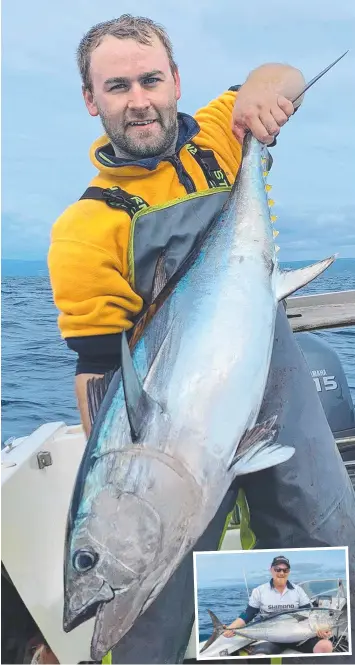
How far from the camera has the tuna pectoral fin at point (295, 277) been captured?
1.48 meters

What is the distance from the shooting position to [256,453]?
4.51 feet

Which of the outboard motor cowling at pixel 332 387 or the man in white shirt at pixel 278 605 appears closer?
the man in white shirt at pixel 278 605

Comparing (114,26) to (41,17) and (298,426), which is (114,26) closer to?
(41,17)

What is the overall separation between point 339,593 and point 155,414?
2.10 ft

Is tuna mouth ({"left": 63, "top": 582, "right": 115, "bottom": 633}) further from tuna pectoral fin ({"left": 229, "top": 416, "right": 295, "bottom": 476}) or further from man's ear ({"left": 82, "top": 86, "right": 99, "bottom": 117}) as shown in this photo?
man's ear ({"left": 82, "top": 86, "right": 99, "bottom": 117})

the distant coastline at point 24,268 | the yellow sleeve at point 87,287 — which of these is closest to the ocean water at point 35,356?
the distant coastline at point 24,268

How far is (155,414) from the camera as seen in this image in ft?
4.35

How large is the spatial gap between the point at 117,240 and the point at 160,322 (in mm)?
220

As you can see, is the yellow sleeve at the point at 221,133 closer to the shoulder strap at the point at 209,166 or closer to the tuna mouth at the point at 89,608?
the shoulder strap at the point at 209,166

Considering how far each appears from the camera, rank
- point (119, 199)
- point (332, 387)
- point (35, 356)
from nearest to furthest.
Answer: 1. point (119, 199)
2. point (35, 356)
3. point (332, 387)

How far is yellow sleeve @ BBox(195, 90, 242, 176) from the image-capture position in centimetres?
171

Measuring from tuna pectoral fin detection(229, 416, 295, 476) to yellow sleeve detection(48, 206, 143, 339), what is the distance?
0.37 meters

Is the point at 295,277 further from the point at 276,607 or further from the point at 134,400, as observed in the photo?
the point at 276,607

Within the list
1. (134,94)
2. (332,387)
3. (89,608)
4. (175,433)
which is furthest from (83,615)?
(332,387)
